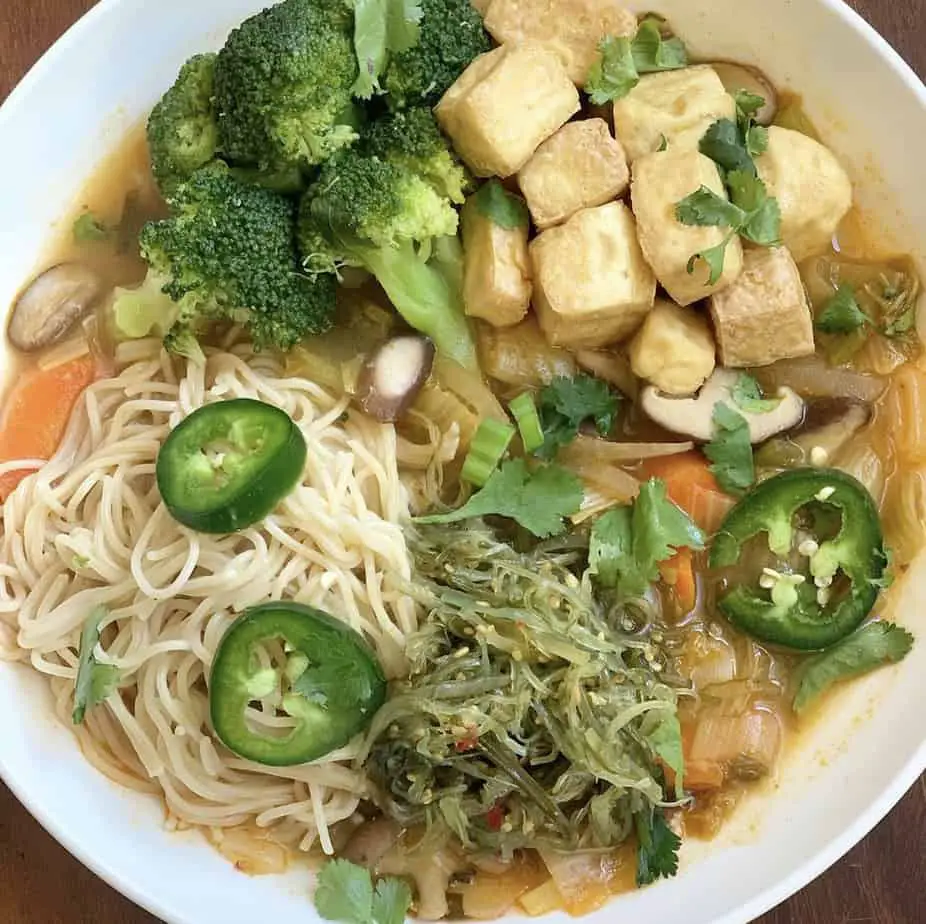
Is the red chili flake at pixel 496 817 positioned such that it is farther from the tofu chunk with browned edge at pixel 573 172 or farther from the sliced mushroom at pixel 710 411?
the tofu chunk with browned edge at pixel 573 172

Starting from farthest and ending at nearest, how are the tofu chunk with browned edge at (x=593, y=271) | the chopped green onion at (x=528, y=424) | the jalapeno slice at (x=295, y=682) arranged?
the chopped green onion at (x=528, y=424) < the tofu chunk with browned edge at (x=593, y=271) < the jalapeno slice at (x=295, y=682)

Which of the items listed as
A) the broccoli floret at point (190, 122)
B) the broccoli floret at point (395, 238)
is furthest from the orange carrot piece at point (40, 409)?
the broccoli floret at point (395, 238)

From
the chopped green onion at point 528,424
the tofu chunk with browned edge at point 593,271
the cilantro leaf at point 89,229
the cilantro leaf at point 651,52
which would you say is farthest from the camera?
the cilantro leaf at point 89,229

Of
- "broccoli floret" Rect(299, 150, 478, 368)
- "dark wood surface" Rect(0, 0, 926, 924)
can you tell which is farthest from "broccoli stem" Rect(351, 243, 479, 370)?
"dark wood surface" Rect(0, 0, 926, 924)

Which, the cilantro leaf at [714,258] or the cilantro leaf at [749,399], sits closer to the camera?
the cilantro leaf at [714,258]

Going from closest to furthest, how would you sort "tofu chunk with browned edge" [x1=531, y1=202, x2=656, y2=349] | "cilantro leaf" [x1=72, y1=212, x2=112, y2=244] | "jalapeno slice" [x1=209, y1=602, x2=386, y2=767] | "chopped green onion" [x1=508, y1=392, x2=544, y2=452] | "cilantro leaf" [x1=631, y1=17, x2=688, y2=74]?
"jalapeno slice" [x1=209, y1=602, x2=386, y2=767] < "tofu chunk with browned edge" [x1=531, y1=202, x2=656, y2=349] < "chopped green onion" [x1=508, y1=392, x2=544, y2=452] < "cilantro leaf" [x1=631, y1=17, x2=688, y2=74] < "cilantro leaf" [x1=72, y1=212, x2=112, y2=244]

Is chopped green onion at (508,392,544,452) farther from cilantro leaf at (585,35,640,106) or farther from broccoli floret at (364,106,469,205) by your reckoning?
cilantro leaf at (585,35,640,106)
